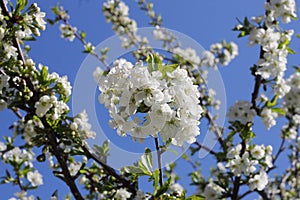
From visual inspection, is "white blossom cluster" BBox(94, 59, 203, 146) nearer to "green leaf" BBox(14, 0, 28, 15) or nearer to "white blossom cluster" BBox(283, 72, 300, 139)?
"green leaf" BBox(14, 0, 28, 15)

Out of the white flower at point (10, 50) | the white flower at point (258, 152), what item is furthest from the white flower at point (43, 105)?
the white flower at point (258, 152)

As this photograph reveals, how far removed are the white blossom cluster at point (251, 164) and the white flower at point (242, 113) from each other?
36cm

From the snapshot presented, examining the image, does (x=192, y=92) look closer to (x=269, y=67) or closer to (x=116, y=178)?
(x=116, y=178)

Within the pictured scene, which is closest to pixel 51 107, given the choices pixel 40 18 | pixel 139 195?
pixel 40 18

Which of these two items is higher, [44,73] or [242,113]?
[242,113]

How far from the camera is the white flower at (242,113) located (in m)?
4.52

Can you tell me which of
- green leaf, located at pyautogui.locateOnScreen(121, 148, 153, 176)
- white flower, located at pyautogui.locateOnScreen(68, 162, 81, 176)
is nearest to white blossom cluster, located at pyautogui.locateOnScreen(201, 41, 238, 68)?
white flower, located at pyautogui.locateOnScreen(68, 162, 81, 176)

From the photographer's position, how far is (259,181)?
419 centimetres

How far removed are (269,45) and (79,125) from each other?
2557 mm

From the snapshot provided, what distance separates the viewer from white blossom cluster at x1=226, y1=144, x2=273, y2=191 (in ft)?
13.7

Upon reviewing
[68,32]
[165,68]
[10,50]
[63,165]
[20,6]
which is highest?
[68,32]

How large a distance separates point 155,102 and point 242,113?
9.49ft

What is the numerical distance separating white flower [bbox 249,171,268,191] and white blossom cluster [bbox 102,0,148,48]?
3341mm

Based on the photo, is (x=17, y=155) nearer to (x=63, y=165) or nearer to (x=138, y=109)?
(x=63, y=165)
